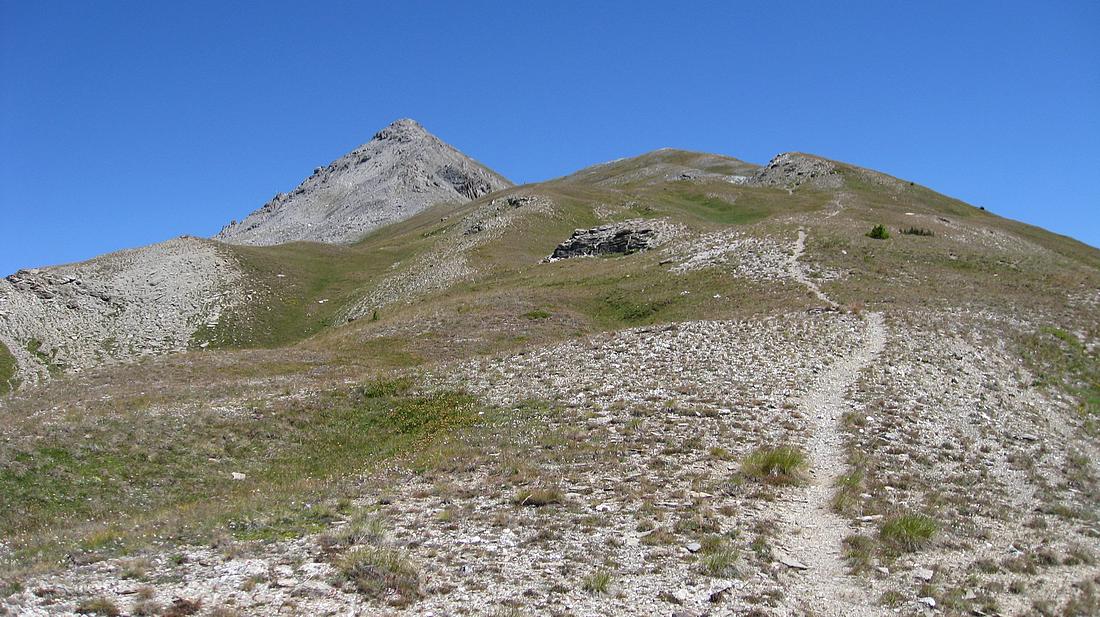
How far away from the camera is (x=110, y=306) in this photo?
2773 inches

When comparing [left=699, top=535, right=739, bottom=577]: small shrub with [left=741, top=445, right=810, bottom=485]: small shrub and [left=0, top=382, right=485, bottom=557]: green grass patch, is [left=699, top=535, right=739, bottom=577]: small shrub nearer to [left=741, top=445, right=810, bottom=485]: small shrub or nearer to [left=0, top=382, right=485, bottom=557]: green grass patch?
[left=741, top=445, right=810, bottom=485]: small shrub

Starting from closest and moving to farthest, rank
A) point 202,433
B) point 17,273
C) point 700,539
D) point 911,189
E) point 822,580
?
point 822,580
point 700,539
point 202,433
point 17,273
point 911,189

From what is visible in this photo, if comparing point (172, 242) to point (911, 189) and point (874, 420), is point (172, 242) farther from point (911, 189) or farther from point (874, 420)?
point (911, 189)

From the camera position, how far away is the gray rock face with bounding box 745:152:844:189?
12062 centimetres

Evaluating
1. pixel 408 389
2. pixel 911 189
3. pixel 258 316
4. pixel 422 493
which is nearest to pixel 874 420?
pixel 422 493

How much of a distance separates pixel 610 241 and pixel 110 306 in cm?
5674

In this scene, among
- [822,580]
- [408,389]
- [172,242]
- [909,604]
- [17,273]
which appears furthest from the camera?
[172,242]

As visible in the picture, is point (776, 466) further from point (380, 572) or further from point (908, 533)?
point (380, 572)

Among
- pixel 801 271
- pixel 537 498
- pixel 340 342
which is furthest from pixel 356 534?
pixel 801 271

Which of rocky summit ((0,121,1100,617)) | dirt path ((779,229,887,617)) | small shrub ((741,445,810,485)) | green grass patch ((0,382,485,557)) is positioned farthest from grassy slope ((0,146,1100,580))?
small shrub ((741,445,810,485))

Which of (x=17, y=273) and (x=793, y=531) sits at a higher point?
(x=17, y=273)

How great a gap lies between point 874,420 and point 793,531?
9.75 meters

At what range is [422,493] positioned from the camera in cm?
1596

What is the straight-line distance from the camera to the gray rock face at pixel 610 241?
75312mm
